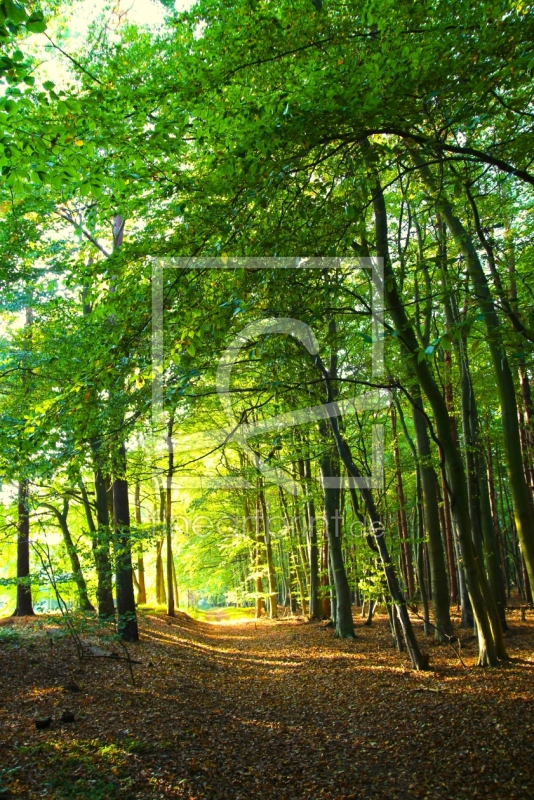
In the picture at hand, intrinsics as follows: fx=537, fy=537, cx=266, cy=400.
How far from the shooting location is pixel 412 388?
39.4 feet

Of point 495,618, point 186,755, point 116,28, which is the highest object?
point 116,28

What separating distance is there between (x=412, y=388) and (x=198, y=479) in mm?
11007

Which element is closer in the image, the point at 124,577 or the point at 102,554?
the point at 102,554

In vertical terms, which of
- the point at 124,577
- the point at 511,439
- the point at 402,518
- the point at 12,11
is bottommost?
the point at 124,577

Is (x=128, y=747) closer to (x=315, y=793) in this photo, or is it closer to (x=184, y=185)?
(x=315, y=793)

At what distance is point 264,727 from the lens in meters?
6.87

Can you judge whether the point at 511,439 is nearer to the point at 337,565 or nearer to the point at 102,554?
the point at 337,565

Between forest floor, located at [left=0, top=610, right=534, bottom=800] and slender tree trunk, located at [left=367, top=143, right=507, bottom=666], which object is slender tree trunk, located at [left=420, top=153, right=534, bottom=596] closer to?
slender tree trunk, located at [left=367, top=143, right=507, bottom=666]

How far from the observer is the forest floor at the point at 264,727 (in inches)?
189

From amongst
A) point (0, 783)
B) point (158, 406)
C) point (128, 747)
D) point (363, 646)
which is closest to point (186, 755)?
point (128, 747)

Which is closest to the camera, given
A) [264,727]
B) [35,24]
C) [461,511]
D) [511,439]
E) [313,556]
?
[35,24]

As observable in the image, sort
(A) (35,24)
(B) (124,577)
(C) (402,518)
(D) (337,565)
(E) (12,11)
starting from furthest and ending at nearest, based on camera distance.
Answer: (D) (337,565), (C) (402,518), (B) (124,577), (A) (35,24), (E) (12,11)

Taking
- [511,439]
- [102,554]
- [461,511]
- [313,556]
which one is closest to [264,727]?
[461,511]

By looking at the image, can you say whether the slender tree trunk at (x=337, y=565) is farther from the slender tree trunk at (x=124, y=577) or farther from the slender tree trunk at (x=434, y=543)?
the slender tree trunk at (x=124, y=577)
